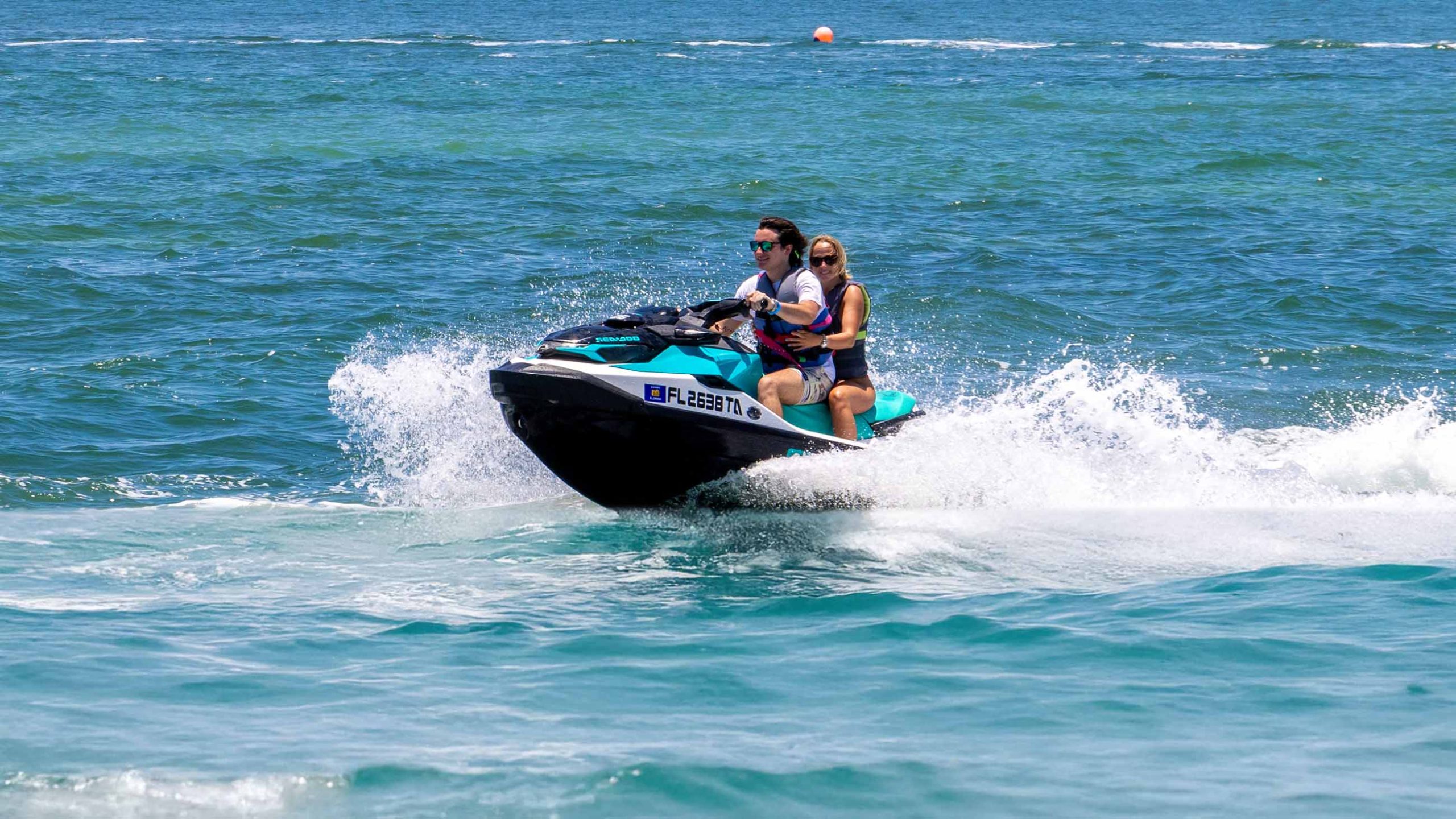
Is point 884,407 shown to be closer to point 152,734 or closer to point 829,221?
point 152,734

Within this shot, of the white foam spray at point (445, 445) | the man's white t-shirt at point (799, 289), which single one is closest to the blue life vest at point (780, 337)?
the man's white t-shirt at point (799, 289)

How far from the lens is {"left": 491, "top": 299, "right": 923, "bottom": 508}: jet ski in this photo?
7480 mm

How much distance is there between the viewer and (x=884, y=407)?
28.4 feet

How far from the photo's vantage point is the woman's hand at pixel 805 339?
7891 mm

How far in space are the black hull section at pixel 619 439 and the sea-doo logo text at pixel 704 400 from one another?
0.04 meters

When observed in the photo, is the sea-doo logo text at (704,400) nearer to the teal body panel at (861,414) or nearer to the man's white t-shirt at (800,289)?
the teal body panel at (861,414)

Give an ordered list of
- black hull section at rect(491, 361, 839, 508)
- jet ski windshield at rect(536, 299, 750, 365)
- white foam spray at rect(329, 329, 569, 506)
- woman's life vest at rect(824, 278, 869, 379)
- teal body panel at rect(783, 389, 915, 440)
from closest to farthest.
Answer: black hull section at rect(491, 361, 839, 508)
jet ski windshield at rect(536, 299, 750, 365)
woman's life vest at rect(824, 278, 869, 379)
teal body panel at rect(783, 389, 915, 440)
white foam spray at rect(329, 329, 569, 506)

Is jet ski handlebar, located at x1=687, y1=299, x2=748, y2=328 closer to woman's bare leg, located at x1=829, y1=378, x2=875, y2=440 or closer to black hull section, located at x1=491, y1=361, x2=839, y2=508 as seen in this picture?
black hull section, located at x1=491, y1=361, x2=839, y2=508

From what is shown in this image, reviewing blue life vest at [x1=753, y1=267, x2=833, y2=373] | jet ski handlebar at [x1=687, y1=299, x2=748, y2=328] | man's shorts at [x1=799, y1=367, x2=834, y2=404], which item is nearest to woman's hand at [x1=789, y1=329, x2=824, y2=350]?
blue life vest at [x1=753, y1=267, x2=833, y2=373]

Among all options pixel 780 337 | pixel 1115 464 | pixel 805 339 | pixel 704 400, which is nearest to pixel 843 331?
pixel 805 339

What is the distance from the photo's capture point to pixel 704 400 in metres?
7.66

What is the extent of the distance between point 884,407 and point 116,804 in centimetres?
507

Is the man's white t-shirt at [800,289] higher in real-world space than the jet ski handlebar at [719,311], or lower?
higher

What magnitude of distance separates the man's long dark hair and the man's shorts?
56 cm
